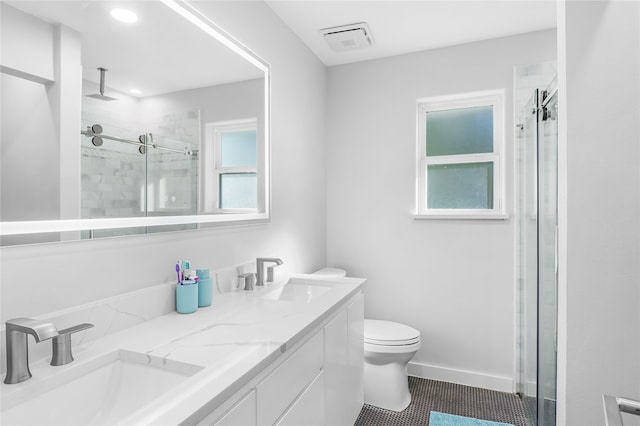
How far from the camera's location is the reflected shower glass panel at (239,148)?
1717 mm

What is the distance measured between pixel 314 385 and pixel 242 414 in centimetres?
52

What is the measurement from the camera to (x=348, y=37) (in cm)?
244

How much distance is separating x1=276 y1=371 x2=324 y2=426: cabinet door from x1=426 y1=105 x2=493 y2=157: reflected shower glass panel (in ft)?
6.54

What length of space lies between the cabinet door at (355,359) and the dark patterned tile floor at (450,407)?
0.26 metres

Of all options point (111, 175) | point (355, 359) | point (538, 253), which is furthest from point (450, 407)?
point (111, 175)

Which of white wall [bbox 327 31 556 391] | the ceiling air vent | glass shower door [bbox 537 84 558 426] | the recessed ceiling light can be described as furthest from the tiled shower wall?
white wall [bbox 327 31 556 391]

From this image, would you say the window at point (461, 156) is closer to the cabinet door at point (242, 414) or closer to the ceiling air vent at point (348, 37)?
the ceiling air vent at point (348, 37)

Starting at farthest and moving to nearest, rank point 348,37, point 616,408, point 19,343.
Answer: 1. point 348,37
2. point 19,343
3. point 616,408

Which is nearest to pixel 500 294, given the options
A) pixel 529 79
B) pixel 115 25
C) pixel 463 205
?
pixel 463 205

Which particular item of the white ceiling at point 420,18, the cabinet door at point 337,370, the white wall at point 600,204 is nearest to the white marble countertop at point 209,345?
the cabinet door at point 337,370

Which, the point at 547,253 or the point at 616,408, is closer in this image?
the point at 616,408

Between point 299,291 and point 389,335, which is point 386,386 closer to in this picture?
point 389,335

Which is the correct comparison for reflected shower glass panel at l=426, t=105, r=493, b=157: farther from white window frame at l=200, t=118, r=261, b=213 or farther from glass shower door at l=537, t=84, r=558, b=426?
white window frame at l=200, t=118, r=261, b=213

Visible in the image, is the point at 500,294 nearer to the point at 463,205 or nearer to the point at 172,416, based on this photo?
the point at 463,205
